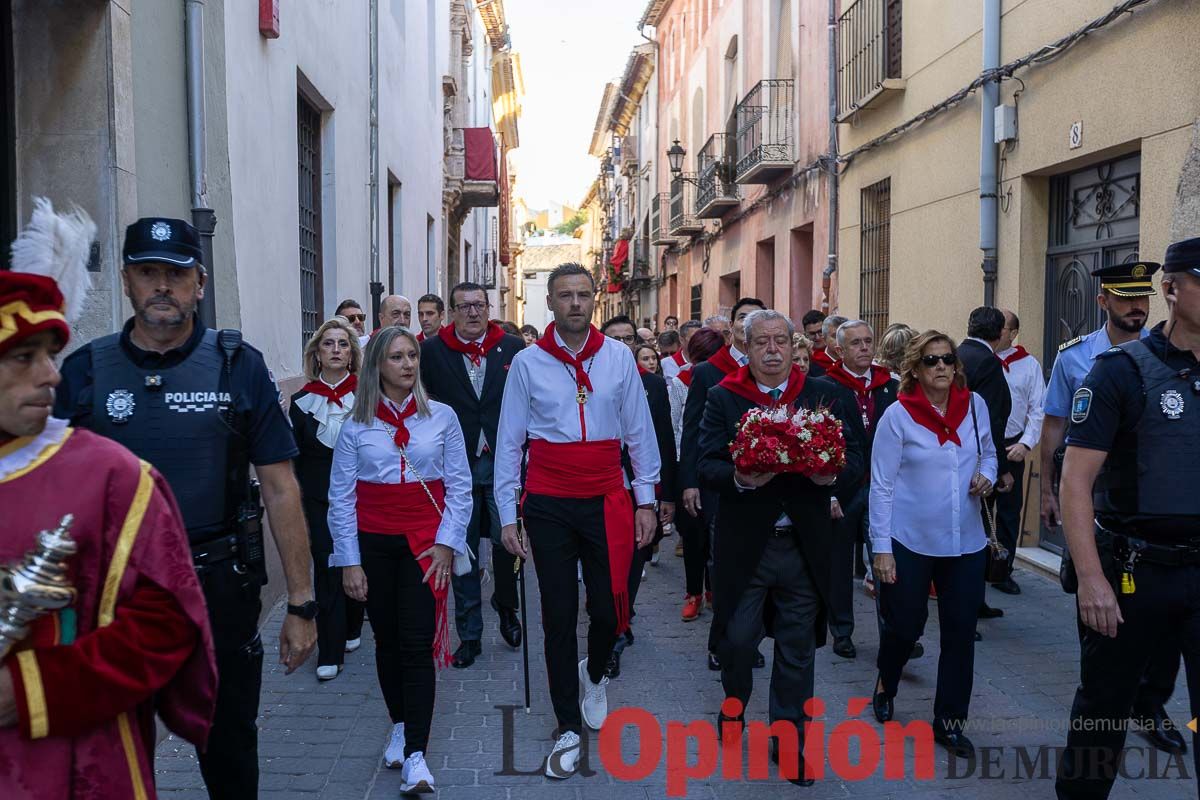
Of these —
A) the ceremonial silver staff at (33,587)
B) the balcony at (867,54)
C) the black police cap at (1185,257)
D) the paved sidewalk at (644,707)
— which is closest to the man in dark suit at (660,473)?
the paved sidewalk at (644,707)

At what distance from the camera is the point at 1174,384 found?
3637 mm

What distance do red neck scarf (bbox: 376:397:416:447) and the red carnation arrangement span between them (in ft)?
4.82

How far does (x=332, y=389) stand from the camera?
634cm

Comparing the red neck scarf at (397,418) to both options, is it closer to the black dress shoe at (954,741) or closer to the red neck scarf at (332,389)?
the red neck scarf at (332,389)

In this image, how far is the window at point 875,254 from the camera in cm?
1293

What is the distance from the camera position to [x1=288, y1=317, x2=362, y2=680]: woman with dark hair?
6.26m

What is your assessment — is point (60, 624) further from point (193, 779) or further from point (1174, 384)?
point (1174, 384)

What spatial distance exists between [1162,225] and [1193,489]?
14.5 ft

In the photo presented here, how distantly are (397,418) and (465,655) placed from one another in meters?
2.12

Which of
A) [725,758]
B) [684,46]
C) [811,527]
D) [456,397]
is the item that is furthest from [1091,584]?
[684,46]

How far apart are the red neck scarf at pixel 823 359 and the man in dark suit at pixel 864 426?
5 cm

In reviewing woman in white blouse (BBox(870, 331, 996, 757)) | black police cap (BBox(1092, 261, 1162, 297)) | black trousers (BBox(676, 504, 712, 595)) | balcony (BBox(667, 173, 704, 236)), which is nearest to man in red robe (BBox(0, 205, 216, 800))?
woman in white blouse (BBox(870, 331, 996, 757))

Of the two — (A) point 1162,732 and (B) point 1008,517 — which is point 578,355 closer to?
(A) point 1162,732

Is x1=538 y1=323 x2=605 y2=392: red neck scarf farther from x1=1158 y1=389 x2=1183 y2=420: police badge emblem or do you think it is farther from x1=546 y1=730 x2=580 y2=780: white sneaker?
x1=1158 y1=389 x2=1183 y2=420: police badge emblem
